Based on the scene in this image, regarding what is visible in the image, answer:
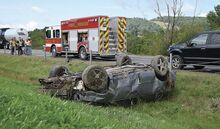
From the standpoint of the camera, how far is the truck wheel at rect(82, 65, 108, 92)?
12.8 metres

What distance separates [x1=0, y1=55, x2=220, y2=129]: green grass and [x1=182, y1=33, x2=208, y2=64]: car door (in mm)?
2223

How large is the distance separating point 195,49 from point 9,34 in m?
38.4

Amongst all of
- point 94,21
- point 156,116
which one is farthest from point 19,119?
point 94,21

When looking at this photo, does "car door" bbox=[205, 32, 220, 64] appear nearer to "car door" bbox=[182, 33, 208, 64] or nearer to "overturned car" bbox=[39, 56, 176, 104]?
"car door" bbox=[182, 33, 208, 64]

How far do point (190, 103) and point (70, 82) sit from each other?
3.78 meters

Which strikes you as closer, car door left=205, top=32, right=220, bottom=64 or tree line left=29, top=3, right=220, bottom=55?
car door left=205, top=32, right=220, bottom=64

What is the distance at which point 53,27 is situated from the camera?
3462 centimetres

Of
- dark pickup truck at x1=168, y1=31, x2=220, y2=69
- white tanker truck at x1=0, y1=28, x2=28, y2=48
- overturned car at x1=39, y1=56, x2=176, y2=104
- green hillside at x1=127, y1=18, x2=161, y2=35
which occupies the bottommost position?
overturned car at x1=39, y1=56, x2=176, y2=104

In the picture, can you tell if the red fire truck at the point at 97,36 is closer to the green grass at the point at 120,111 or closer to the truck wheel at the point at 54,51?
the truck wheel at the point at 54,51

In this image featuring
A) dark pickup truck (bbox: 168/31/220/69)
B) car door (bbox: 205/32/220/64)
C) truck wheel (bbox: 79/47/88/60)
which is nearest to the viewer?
car door (bbox: 205/32/220/64)

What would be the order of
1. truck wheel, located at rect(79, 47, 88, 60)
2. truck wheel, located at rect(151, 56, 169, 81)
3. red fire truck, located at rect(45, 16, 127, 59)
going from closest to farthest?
truck wheel, located at rect(151, 56, 169, 81) < red fire truck, located at rect(45, 16, 127, 59) < truck wheel, located at rect(79, 47, 88, 60)

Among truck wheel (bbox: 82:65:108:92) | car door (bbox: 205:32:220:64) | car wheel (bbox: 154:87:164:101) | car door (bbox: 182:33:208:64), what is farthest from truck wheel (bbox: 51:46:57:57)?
truck wheel (bbox: 82:65:108:92)

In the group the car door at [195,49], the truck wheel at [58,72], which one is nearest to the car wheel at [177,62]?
the car door at [195,49]

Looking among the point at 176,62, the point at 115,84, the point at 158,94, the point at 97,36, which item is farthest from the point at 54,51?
the point at 115,84
